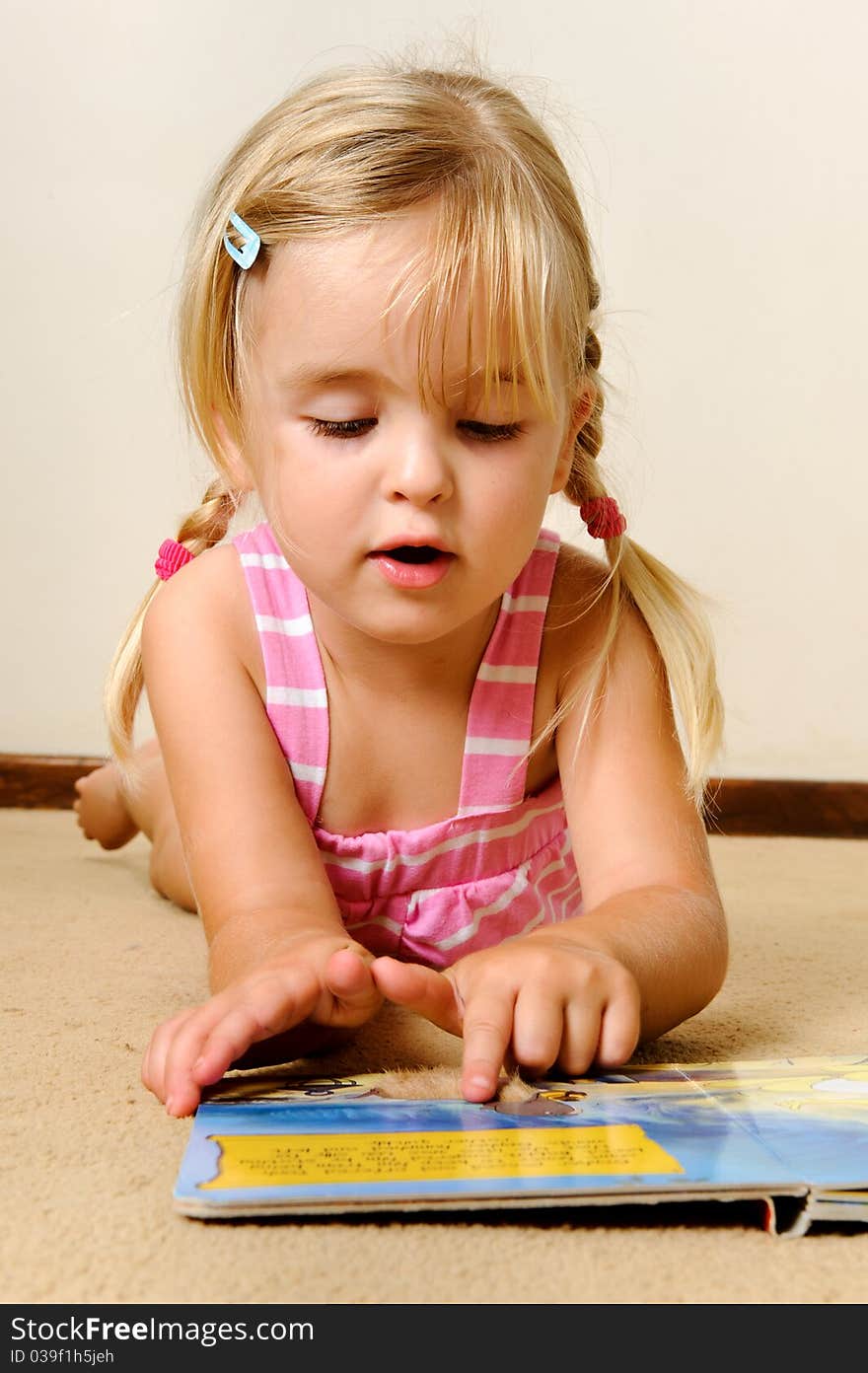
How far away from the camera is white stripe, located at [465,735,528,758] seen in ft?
3.01

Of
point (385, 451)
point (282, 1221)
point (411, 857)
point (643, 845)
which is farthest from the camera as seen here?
point (411, 857)

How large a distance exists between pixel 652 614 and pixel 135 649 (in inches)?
14.4

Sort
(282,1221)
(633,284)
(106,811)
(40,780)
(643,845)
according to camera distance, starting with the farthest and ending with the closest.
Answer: (40,780) < (633,284) < (106,811) < (643,845) < (282,1221)

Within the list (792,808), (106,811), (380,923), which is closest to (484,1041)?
(380,923)

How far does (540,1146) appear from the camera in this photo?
534mm

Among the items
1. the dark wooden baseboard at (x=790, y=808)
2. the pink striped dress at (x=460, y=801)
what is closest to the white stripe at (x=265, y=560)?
the pink striped dress at (x=460, y=801)

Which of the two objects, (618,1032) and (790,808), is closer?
(618,1032)

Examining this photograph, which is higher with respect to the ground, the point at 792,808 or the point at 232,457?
the point at 232,457

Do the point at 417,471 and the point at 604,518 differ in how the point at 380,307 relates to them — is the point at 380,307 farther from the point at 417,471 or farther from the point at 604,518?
the point at 604,518

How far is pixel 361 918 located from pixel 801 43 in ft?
3.80

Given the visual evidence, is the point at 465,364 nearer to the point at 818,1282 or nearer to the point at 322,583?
the point at 322,583

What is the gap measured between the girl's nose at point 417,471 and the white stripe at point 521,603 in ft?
0.72

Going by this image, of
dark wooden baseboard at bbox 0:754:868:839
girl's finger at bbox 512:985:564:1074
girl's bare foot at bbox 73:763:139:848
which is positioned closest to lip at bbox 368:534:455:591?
girl's finger at bbox 512:985:564:1074


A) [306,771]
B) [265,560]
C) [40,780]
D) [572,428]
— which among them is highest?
[572,428]
